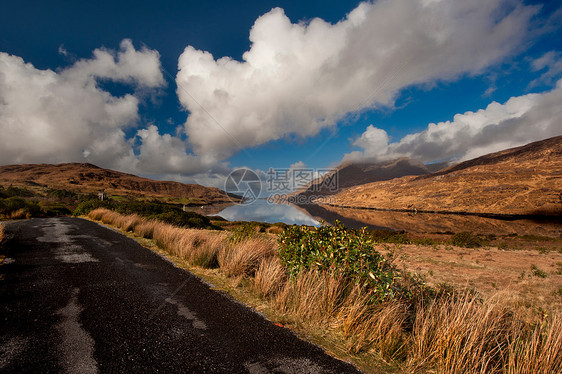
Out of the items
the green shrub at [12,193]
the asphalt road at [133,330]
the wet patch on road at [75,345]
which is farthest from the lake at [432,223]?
the green shrub at [12,193]

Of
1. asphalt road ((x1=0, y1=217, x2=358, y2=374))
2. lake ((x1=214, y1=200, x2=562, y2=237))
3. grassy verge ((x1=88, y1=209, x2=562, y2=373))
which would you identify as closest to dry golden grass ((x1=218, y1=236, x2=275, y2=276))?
grassy verge ((x1=88, y1=209, x2=562, y2=373))

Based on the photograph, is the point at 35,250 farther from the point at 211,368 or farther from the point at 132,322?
the point at 211,368

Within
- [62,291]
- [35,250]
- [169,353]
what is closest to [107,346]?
[169,353]

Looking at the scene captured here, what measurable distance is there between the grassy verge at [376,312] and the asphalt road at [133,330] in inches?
25.3

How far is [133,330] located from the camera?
3684 mm

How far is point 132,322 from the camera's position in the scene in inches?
155

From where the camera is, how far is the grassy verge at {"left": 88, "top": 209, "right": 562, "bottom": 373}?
3.16 m

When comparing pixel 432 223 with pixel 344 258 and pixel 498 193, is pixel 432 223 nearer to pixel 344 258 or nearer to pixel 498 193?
pixel 344 258

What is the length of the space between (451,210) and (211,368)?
388 ft

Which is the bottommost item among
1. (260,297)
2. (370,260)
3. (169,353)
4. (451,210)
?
(451,210)

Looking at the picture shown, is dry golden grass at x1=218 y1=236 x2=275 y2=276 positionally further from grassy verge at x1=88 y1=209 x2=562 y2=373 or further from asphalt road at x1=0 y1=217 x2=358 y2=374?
asphalt road at x1=0 y1=217 x2=358 y2=374

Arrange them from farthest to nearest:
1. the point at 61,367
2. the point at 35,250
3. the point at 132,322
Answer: the point at 35,250 → the point at 132,322 → the point at 61,367

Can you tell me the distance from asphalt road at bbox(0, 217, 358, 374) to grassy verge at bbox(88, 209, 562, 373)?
64 cm

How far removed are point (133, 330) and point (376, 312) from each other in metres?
3.92
